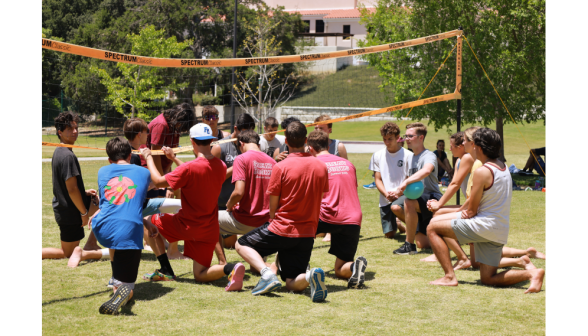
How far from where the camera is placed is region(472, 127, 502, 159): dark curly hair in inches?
207

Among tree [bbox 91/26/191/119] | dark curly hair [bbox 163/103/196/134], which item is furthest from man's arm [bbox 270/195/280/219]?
tree [bbox 91/26/191/119]

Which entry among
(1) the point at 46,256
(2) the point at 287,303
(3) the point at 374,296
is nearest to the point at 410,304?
(3) the point at 374,296

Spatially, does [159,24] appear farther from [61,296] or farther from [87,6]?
[61,296]

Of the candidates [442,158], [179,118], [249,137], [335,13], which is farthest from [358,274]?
[335,13]

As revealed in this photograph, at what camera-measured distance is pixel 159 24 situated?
1681 inches

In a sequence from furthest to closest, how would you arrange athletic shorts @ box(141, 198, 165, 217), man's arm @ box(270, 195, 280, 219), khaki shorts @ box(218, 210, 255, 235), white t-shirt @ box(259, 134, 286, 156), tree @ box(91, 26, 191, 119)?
tree @ box(91, 26, 191, 119)
white t-shirt @ box(259, 134, 286, 156)
athletic shorts @ box(141, 198, 165, 217)
khaki shorts @ box(218, 210, 255, 235)
man's arm @ box(270, 195, 280, 219)

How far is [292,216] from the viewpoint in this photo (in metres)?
5.13

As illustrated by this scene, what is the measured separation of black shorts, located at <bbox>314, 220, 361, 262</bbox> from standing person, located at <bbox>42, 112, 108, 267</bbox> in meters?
2.70

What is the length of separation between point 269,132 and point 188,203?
2.69m

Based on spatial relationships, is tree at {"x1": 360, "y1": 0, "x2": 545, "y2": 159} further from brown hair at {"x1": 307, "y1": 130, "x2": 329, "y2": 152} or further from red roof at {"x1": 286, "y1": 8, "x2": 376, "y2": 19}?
red roof at {"x1": 286, "y1": 8, "x2": 376, "y2": 19}

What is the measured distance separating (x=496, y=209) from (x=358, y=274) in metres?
1.54

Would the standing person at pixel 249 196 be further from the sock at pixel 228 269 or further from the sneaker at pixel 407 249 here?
the sneaker at pixel 407 249

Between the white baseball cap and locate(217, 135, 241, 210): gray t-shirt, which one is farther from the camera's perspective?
locate(217, 135, 241, 210): gray t-shirt

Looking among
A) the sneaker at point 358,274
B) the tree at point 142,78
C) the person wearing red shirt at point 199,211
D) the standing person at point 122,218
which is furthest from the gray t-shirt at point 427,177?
the tree at point 142,78
